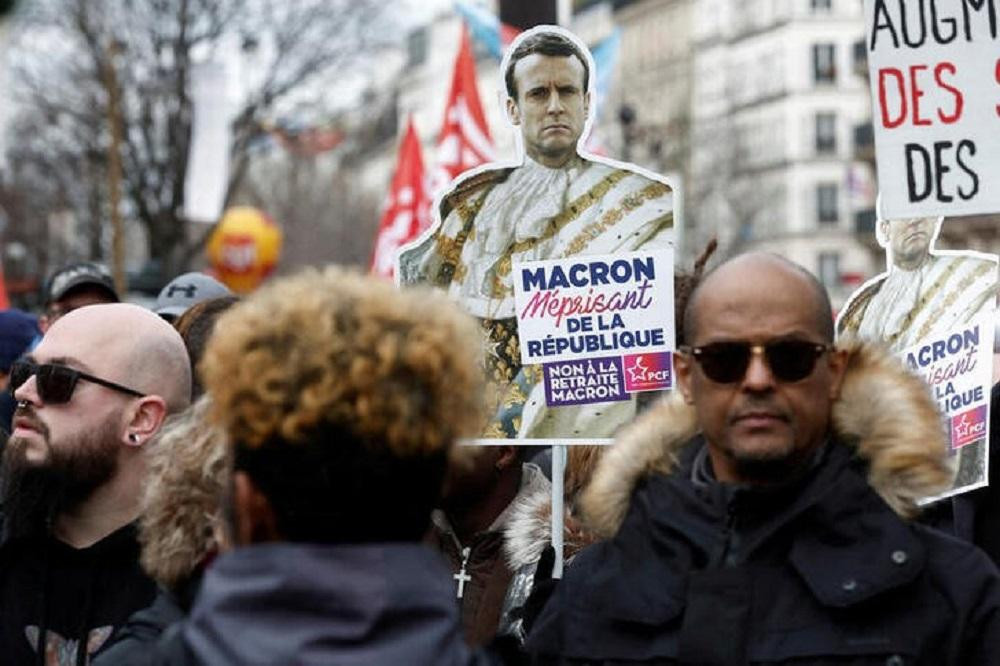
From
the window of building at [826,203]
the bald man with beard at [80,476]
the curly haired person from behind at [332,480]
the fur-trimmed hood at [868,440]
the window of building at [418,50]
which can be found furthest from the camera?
the window of building at [418,50]

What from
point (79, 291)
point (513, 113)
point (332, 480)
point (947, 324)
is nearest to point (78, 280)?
point (79, 291)

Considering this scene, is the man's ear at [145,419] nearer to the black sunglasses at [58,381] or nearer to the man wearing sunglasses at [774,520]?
the black sunglasses at [58,381]

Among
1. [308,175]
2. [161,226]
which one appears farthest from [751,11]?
[161,226]

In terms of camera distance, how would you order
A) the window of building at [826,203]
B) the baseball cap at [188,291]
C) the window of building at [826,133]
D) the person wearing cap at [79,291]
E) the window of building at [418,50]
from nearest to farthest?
the baseball cap at [188,291] < the person wearing cap at [79,291] < the window of building at [826,133] < the window of building at [826,203] < the window of building at [418,50]

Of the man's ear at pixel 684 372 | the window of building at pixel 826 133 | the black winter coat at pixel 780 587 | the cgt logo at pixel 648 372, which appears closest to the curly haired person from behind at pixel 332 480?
the black winter coat at pixel 780 587

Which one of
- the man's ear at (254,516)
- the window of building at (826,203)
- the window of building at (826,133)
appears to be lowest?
the man's ear at (254,516)

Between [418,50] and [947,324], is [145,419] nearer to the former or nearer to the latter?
[947,324]

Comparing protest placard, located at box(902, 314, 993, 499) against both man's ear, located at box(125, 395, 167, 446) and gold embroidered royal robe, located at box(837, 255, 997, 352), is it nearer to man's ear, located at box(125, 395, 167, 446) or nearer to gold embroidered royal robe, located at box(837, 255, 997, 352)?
gold embroidered royal robe, located at box(837, 255, 997, 352)

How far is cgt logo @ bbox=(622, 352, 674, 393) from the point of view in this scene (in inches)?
230

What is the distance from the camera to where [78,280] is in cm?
961

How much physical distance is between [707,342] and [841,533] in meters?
0.44

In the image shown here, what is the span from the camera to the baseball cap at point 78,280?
9.59 m

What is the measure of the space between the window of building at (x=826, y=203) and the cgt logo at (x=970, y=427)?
94509 mm

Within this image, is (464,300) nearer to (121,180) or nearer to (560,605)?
(560,605)
